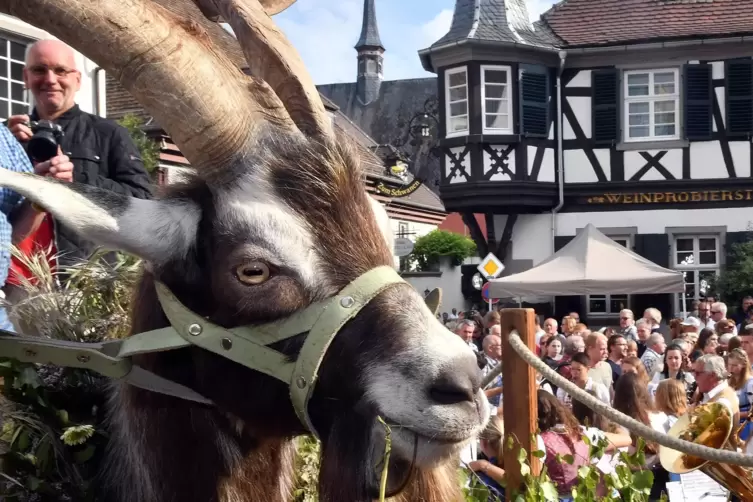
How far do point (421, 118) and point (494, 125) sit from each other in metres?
7.95

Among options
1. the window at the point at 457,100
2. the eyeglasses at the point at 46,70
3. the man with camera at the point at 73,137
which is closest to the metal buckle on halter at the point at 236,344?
the man with camera at the point at 73,137

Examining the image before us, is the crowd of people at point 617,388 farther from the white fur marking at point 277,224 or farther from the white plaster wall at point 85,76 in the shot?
the white plaster wall at point 85,76

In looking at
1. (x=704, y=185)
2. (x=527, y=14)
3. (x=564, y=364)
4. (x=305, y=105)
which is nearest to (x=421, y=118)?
(x=527, y=14)

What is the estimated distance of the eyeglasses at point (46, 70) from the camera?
11.8 feet

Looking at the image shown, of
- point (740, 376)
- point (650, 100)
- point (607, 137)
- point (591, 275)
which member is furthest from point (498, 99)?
point (740, 376)

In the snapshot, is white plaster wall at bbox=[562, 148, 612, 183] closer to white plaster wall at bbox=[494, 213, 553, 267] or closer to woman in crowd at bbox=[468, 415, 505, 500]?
white plaster wall at bbox=[494, 213, 553, 267]

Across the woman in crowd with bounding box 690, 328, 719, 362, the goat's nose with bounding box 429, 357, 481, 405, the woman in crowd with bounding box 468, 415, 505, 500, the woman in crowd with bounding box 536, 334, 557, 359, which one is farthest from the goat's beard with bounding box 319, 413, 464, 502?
the woman in crowd with bounding box 536, 334, 557, 359

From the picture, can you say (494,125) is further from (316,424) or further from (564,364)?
A: (316,424)

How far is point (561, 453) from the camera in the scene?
502 centimetres

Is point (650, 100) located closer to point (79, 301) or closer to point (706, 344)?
point (706, 344)

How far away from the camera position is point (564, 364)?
9.05 m

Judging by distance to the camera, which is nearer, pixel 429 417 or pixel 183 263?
pixel 429 417

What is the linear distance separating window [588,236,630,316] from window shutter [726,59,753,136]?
4979 mm

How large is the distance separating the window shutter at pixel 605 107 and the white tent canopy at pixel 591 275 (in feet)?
20.5
